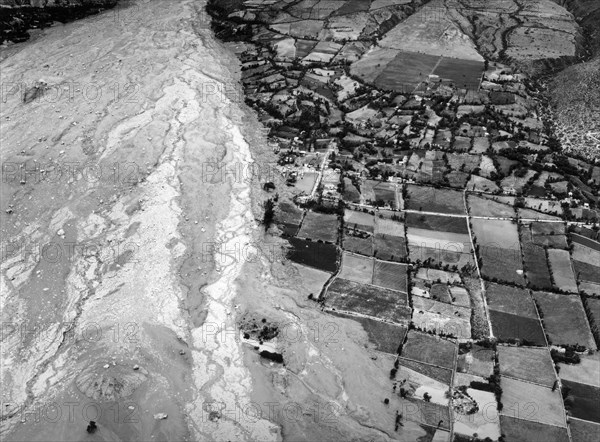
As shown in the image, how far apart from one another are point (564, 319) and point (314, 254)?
42.2 feet

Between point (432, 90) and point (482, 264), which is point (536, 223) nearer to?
point (482, 264)

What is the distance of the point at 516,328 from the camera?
27.4 metres

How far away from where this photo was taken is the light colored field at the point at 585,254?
31.5 metres

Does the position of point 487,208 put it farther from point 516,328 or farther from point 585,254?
point 516,328

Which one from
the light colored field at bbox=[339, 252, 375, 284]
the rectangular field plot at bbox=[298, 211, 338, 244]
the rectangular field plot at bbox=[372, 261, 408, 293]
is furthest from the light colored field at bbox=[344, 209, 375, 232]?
the rectangular field plot at bbox=[372, 261, 408, 293]

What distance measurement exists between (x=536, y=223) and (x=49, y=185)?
2981 cm

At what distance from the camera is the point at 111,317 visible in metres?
27.9

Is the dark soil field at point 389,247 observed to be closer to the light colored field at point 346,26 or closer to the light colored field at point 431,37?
the light colored field at point 431,37

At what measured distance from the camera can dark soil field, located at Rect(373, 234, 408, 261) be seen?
3152 cm

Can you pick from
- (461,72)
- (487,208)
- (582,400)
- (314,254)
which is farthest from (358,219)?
(461,72)

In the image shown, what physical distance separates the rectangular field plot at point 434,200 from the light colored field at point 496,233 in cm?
158

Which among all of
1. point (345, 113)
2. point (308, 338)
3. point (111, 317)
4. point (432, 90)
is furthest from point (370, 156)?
point (111, 317)

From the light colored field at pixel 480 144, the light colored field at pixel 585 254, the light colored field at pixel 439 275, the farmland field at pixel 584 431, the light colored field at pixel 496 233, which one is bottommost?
the light colored field at pixel 585 254

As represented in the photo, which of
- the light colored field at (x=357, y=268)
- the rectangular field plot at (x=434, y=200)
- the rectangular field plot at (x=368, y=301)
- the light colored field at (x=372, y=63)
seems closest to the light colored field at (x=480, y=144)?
the rectangular field plot at (x=434, y=200)
